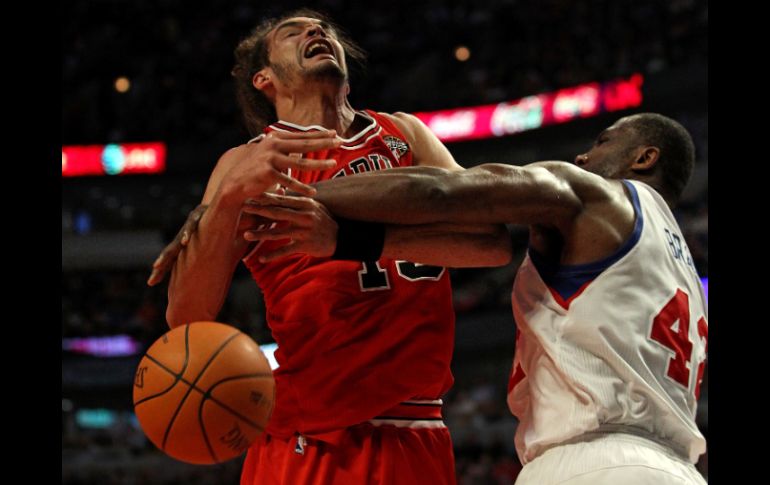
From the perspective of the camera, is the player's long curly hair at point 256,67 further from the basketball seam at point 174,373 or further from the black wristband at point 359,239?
the basketball seam at point 174,373


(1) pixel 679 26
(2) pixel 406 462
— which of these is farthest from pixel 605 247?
(1) pixel 679 26

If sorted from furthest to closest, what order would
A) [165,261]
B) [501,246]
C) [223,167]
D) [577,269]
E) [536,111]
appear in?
[536,111] → [223,167] → [165,261] → [501,246] → [577,269]

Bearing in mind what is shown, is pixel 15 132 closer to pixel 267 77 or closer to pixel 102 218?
pixel 267 77

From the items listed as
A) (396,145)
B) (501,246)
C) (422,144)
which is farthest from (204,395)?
(422,144)

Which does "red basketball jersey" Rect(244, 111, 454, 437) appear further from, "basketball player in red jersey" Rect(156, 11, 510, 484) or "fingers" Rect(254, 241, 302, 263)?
"fingers" Rect(254, 241, 302, 263)

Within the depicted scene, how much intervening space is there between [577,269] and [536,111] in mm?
15680

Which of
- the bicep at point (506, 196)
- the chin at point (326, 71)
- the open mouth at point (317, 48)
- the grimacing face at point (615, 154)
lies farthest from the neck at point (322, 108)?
the bicep at point (506, 196)

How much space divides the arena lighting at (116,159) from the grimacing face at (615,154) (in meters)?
17.8

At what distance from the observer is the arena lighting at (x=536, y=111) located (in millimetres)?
17125

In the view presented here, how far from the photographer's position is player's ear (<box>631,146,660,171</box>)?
372cm

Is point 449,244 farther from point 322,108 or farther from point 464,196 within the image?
point 322,108

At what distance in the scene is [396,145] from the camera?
420 cm

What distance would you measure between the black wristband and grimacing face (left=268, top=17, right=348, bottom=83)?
1304 mm

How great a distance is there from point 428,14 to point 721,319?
1910cm
